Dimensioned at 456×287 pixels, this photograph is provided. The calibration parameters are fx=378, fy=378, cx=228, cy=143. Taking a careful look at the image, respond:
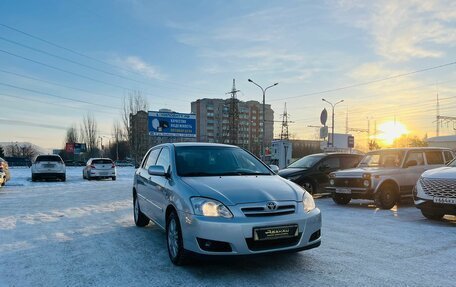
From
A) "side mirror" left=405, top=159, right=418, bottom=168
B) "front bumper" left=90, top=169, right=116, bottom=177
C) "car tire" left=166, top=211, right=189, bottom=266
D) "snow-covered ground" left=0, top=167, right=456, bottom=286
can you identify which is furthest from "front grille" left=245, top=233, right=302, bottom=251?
"front bumper" left=90, top=169, right=116, bottom=177

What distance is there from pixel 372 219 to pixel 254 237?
5.26m

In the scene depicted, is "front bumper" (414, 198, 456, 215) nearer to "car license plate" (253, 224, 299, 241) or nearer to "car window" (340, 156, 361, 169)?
"car license plate" (253, 224, 299, 241)

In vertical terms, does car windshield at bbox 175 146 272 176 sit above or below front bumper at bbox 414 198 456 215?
above

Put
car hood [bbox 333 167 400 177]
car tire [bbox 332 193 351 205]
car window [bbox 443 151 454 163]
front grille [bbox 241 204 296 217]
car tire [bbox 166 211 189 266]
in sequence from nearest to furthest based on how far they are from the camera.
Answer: front grille [bbox 241 204 296 217]
car tire [bbox 166 211 189 266]
car hood [bbox 333 167 400 177]
car tire [bbox 332 193 351 205]
car window [bbox 443 151 454 163]

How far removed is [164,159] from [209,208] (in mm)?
2046

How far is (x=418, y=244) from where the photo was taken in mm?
6086

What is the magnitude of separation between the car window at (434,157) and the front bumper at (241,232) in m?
8.48

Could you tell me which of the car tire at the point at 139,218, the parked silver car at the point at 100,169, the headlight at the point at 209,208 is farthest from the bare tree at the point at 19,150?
the headlight at the point at 209,208

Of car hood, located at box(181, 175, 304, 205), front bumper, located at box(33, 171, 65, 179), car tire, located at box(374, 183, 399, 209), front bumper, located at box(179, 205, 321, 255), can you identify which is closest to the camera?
front bumper, located at box(179, 205, 321, 255)

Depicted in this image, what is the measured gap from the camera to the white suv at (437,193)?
7.60m

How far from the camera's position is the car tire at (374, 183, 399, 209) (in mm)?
10328

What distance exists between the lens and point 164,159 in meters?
6.25

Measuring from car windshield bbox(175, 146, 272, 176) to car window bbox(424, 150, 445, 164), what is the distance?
7.59 m

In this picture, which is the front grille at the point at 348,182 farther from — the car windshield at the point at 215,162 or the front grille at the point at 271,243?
the front grille at the point at 271,243
